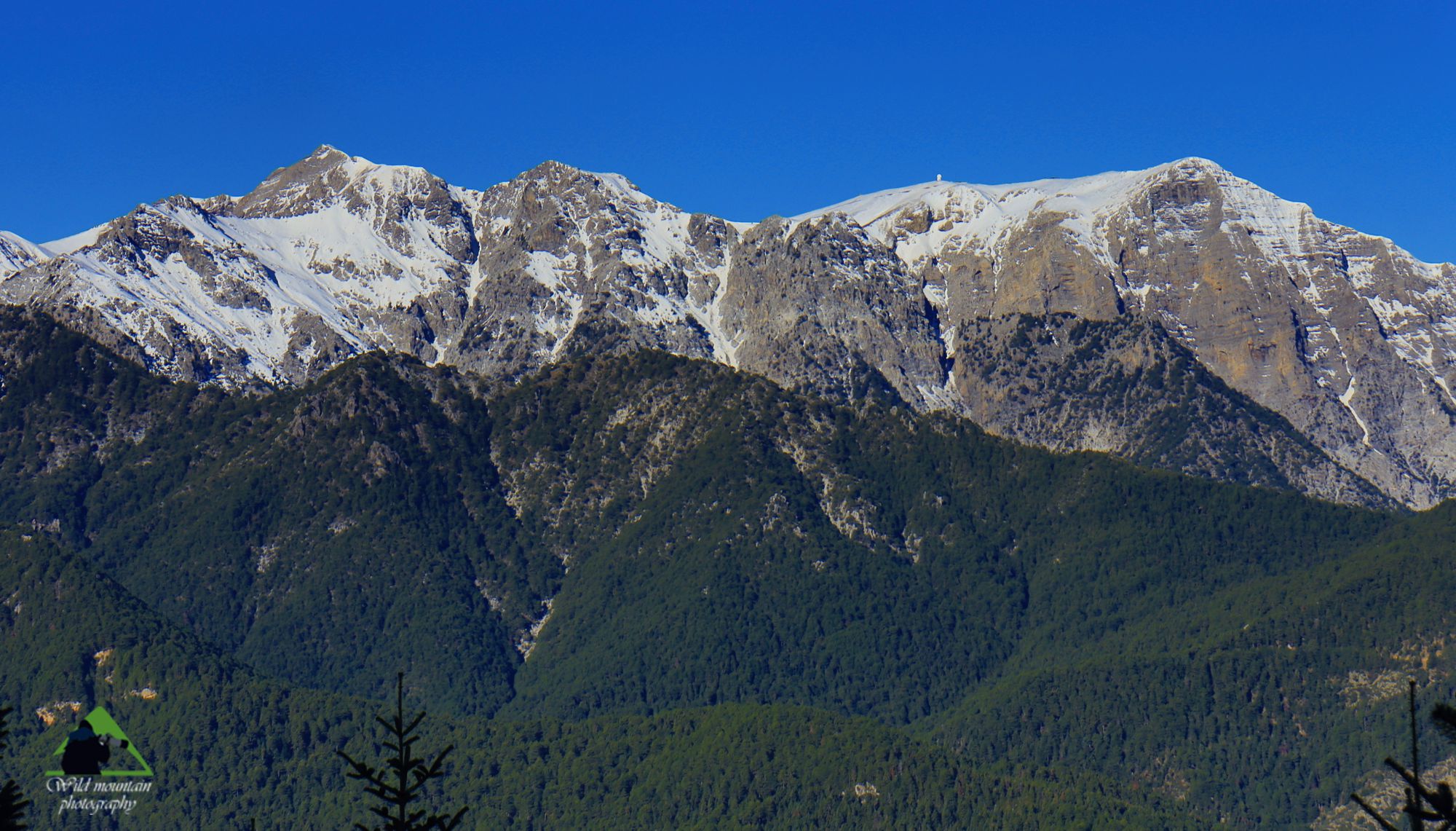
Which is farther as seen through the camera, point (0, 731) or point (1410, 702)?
point (0, 731)

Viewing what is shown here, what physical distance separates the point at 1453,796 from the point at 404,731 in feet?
80.1

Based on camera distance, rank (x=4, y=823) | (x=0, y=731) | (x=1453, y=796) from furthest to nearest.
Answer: (x=0, y=731) → (x=4, y=823) → (x=1453, y=796)

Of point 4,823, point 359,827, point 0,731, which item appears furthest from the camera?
point 359,827

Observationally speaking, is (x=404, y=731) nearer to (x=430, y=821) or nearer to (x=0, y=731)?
(x=430, y=821)

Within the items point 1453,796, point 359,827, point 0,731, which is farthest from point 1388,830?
point 0,731

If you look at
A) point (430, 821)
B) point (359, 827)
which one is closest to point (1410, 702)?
point (430, 821)

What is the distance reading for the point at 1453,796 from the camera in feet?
171

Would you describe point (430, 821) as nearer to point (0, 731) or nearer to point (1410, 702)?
point (0, 731)

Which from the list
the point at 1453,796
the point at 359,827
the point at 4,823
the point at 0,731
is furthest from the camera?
the point at 359,827

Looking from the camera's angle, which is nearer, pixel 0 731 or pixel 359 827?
pixel 0 731

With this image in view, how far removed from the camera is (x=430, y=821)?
60.4m

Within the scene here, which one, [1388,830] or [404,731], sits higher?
[404,731]

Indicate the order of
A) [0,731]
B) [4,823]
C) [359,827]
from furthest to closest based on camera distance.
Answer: [359,827] → [0,731] → [4,823]

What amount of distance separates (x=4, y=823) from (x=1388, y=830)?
30869 mm
